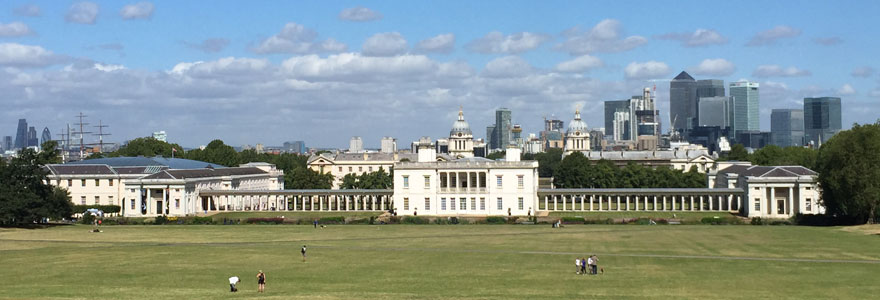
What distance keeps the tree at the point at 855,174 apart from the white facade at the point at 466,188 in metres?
37.0

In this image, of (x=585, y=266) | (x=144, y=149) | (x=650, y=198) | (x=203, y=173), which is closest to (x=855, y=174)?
(x=585, y=266)

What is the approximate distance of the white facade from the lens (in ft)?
408

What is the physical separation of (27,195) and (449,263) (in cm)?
5349

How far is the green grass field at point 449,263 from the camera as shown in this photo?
5028 cm

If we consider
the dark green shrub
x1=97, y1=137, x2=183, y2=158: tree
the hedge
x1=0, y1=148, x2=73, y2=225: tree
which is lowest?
the dark green shrub

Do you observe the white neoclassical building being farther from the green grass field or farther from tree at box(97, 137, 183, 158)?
tree at box(97, 137, 183, 158)

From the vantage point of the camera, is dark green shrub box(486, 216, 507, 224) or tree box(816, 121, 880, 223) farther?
dark green shrub box(486, 216, 507, 224)

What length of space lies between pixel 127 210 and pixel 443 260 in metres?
74.9

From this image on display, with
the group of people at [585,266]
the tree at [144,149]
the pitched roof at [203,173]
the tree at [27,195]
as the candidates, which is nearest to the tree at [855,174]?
the group of people at [585,266]

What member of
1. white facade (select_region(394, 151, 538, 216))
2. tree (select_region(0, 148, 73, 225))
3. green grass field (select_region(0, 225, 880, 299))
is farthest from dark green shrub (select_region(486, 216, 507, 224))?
tree (select_region(0, 148, 73, 225))

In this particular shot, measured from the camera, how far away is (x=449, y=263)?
63.2m

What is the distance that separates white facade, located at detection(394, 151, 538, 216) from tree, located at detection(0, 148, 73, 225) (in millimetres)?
40478

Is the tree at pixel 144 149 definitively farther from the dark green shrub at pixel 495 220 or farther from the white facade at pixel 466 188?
the dark green shrub at pixel 495 220

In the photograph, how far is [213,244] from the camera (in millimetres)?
79562
